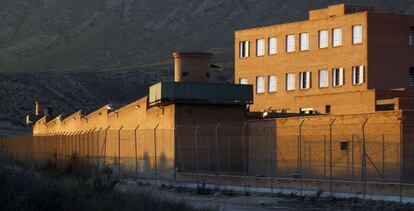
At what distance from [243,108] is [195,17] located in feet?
420

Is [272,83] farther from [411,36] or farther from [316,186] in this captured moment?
[316,186]

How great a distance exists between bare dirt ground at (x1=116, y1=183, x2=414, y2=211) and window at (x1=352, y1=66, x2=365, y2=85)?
36772 millimetres

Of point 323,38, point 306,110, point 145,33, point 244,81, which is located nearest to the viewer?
point 306,110

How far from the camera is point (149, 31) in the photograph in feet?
620

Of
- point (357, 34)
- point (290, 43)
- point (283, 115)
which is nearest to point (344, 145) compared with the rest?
point (283, 115)

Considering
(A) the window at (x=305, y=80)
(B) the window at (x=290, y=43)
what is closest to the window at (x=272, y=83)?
(B) the window at (x=290, y=43)

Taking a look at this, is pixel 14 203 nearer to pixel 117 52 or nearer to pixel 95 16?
pixel 117 52

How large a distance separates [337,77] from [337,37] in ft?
9.68

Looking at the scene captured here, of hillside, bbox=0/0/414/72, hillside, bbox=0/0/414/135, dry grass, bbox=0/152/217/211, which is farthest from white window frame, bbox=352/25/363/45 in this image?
hillside, bbox=0/0/414/72

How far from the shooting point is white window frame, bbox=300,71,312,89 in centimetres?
8331

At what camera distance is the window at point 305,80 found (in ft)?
274

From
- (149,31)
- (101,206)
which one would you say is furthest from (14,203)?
(149,31)

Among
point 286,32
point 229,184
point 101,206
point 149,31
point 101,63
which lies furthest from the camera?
point 149,31

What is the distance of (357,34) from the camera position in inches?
3113
